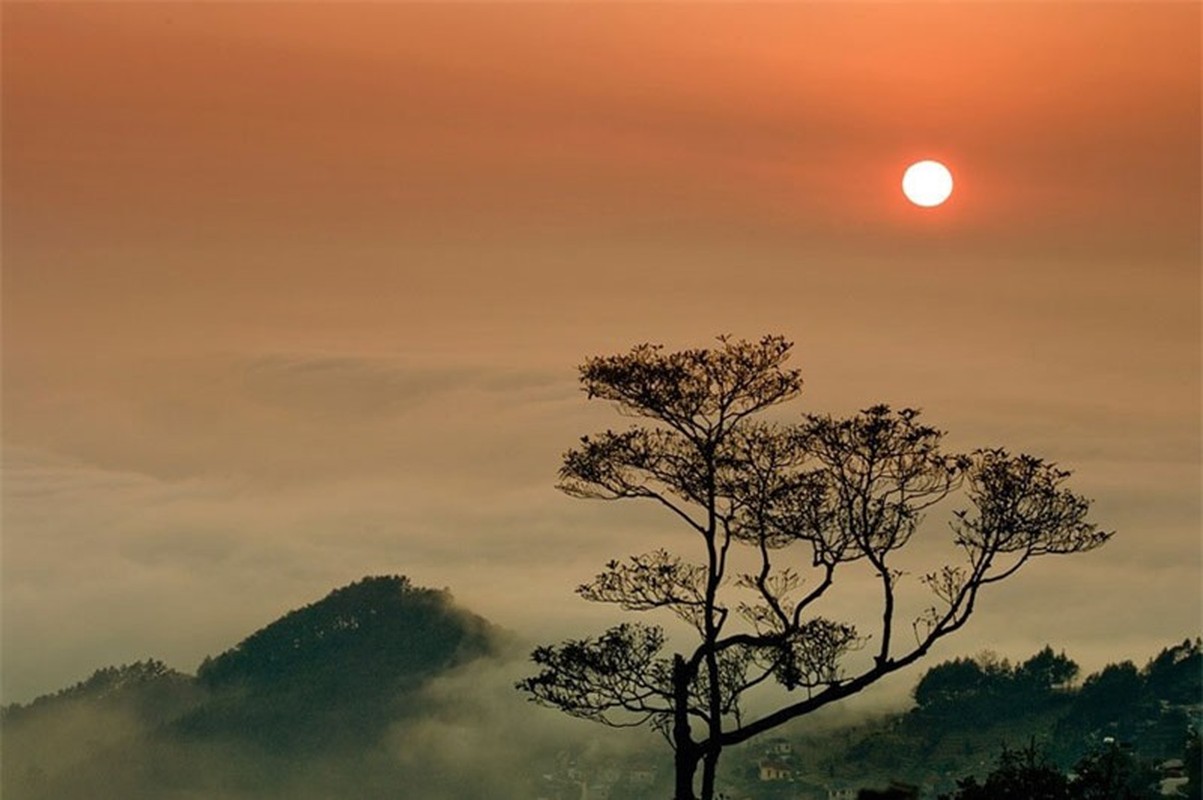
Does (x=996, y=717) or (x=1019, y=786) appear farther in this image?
(x=996, y=717)

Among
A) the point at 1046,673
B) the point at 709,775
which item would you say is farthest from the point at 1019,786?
the point at 1046,673

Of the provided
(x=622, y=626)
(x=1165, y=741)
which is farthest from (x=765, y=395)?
(x=1165, y=741)

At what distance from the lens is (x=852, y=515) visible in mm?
41969

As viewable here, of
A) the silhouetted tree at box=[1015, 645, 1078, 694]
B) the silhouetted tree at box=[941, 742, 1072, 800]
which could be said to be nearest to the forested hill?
the silhouetted tree at box=[1015, 645, 1078, 694]

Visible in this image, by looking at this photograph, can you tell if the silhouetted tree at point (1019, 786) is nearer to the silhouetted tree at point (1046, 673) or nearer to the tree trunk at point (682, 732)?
A: the tree trunk at point (682, 732)

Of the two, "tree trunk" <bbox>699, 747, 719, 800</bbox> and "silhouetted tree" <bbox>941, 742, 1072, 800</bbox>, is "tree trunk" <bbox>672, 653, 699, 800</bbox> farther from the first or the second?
"silhouetted tree" <bbox>941, 742, 1072, 800</bbox>

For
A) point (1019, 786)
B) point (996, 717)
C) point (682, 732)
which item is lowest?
point (1019, 786)

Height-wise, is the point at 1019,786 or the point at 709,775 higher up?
the point at 709,775

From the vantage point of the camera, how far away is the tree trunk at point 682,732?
42562mm

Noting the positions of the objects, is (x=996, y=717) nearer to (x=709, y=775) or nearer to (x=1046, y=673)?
(x=1046, y=673)

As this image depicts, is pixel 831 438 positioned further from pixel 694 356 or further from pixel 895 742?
pixel 895 742

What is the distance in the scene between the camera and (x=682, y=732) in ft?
140

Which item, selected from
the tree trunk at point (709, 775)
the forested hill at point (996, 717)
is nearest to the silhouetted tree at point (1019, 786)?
the tree trunk at point (709, 775)

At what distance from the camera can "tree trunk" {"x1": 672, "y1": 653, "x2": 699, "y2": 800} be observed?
42562 millimetres
